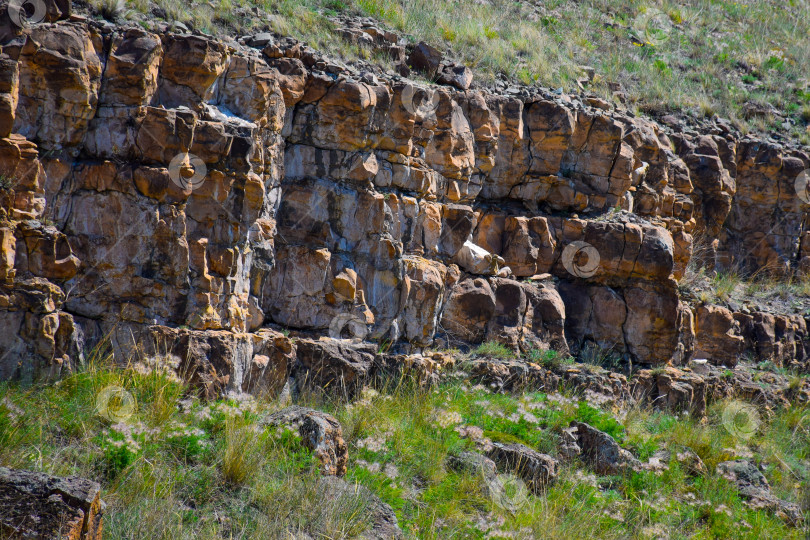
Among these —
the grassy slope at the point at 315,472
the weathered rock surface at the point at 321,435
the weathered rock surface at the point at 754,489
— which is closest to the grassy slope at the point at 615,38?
the grassy slope at the point at 315,472

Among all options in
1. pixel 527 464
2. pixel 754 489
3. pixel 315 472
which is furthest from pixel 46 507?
pixel 754 489

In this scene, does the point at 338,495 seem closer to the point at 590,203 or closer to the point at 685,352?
the point at 590,203

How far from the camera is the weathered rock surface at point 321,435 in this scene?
4.28 m

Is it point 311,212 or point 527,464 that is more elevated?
point 311,212

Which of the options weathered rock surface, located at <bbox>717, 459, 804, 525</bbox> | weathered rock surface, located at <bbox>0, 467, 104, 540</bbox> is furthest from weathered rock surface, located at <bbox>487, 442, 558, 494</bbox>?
weathered rock surface, located at <bbox>0, 467, 104, 540</bbox>

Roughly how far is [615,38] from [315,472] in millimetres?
13858

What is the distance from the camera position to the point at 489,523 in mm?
4293

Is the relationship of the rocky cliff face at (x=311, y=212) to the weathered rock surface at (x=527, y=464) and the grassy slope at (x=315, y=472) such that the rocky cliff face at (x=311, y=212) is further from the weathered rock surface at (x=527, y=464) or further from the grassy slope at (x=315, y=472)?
the weathered rock surface at (x=527, y=464)

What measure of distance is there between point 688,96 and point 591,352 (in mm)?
6784

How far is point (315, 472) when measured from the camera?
4.12m

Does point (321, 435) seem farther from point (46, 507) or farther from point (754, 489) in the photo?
point (754, 489)

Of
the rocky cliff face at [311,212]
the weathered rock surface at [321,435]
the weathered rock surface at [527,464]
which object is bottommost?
the weathered rock surface at [527,464]

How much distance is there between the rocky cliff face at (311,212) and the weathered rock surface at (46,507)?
2215 millimetres

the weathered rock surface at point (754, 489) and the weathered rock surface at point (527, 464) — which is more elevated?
the weathered rock surface at point (527, 464)
